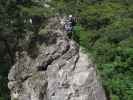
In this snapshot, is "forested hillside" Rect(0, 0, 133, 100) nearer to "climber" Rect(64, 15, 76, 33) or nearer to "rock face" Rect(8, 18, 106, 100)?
"climber" Rect(64, 15, 76, 33)

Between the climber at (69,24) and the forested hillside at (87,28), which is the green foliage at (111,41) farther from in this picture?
the climber at (69,24)

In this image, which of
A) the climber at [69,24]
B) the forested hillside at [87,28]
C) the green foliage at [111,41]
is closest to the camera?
the green foliage at [111,41]

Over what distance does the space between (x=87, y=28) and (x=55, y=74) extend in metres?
2.49

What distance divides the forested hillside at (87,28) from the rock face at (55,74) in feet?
1.37

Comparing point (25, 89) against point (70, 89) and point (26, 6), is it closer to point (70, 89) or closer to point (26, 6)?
point (70, 89)

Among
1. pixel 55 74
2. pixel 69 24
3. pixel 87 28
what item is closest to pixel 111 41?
pixel 87 28

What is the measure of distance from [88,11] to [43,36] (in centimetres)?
170

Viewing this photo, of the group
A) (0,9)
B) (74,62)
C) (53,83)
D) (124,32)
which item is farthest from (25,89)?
(124,32)

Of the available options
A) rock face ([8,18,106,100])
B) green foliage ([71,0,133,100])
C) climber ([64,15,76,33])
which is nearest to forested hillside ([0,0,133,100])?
green foliage ([71,0,133,100])

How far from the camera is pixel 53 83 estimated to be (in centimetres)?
1008

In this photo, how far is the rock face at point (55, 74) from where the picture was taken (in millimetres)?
9719

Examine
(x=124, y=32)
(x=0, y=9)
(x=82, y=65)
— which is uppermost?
(x=0, y=9)

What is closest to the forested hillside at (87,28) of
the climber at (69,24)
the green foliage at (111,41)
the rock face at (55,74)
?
the green foliage at (111,41)

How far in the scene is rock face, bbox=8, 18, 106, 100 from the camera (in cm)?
972
